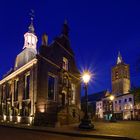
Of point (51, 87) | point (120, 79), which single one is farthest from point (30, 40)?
point (120, 79)

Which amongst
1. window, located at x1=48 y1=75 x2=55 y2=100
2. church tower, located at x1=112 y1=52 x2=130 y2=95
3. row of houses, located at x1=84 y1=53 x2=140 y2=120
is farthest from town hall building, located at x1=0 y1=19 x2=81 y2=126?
church tower, located at x1=112 y1=52 x2=130 y2=95

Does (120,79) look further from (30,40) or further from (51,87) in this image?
(51,87)

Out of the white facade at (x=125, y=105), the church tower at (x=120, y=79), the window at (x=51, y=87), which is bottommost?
the white facade at (x=125, y=105)

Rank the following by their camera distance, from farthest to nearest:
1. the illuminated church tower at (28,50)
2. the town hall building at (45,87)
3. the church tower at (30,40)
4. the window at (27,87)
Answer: the church tower at (30,40), the illuminated church tower at (28,50), the window at (27,87), the town hall building at (45,87)

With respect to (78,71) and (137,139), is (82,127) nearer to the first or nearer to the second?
(137,139)

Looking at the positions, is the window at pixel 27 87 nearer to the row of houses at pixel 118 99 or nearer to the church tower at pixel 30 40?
the church tower at pixel 30 40

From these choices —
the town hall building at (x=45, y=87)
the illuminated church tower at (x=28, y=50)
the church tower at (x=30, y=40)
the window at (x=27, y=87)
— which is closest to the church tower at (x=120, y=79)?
the town hall building at (x=45, y=87)

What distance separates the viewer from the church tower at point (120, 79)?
97562 mm

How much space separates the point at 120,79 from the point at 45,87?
6941cm

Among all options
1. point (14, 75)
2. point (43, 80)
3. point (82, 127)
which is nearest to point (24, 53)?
point (14, 75)

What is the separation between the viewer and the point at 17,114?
Answer: 39.5 metres

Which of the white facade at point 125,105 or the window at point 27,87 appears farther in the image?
the white facade at point 125,105

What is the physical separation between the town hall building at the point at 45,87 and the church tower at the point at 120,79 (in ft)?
180

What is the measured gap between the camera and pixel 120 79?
10012 cm
